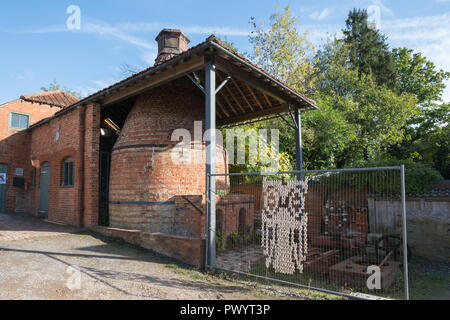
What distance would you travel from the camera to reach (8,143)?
47.8ft

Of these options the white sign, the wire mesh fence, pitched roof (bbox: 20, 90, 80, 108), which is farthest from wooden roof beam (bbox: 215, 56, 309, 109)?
the white sign

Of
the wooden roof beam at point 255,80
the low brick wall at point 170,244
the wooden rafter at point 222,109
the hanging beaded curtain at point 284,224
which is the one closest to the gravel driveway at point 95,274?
the low brick wall at point 170,244


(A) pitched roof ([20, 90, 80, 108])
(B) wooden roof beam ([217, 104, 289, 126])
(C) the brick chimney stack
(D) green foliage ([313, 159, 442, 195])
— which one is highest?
(C) the brick chimney stack

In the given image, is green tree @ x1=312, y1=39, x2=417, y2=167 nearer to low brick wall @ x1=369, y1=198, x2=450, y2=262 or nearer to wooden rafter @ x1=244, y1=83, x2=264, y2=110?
low brick wall @ x1=369, y1=198, x2=450, y2=262

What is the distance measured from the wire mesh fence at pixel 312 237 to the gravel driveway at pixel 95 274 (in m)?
0.89

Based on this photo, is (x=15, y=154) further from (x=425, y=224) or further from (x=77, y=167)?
(x=425, y=224)

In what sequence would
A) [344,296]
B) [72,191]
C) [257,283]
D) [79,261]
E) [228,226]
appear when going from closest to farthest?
[344,296], [257,283], [79,261], [228,226], [72,191]

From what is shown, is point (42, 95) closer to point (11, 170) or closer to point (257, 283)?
point (11, 170)

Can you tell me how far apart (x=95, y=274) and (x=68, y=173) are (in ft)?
21.8

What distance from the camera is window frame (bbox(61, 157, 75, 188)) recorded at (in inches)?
409

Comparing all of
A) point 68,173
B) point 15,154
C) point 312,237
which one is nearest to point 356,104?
point 312,237

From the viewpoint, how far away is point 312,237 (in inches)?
278

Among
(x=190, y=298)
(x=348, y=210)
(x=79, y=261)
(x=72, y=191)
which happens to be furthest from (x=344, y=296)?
(x=72, y=191)
